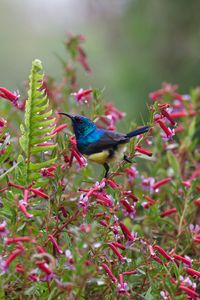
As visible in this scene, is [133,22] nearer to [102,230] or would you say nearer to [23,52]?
[102,230]

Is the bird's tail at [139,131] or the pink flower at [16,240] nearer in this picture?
the pink flower at [16,240]

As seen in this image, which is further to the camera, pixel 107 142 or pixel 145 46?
pixel 145 46

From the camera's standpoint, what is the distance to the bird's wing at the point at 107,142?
246cm

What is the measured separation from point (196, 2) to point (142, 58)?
108cm

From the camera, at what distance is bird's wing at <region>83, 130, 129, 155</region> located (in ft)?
8.08

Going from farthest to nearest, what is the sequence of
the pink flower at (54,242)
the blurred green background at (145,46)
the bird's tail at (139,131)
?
the blurred green background at (145,46)
the bird's tail at (139,131)
the pink flower at (54,242)

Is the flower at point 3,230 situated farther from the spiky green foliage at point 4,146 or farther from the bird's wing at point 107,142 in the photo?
the bird's wing at point 107,142

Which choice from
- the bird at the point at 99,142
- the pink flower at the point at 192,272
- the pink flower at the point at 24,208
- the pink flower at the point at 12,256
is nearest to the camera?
the pink flower at the point at 12,256

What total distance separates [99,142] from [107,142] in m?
0.03

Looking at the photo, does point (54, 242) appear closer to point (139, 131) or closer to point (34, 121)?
point (34, 121)

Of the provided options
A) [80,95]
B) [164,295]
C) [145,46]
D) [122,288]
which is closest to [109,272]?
[122,288]

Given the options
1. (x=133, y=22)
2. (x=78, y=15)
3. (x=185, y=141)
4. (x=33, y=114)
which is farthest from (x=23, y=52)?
(x=33, y=114)

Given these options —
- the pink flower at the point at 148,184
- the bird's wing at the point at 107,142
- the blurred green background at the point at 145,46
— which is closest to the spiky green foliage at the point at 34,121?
the bird's wing at the point at 107,142

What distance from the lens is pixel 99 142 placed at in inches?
99.0
